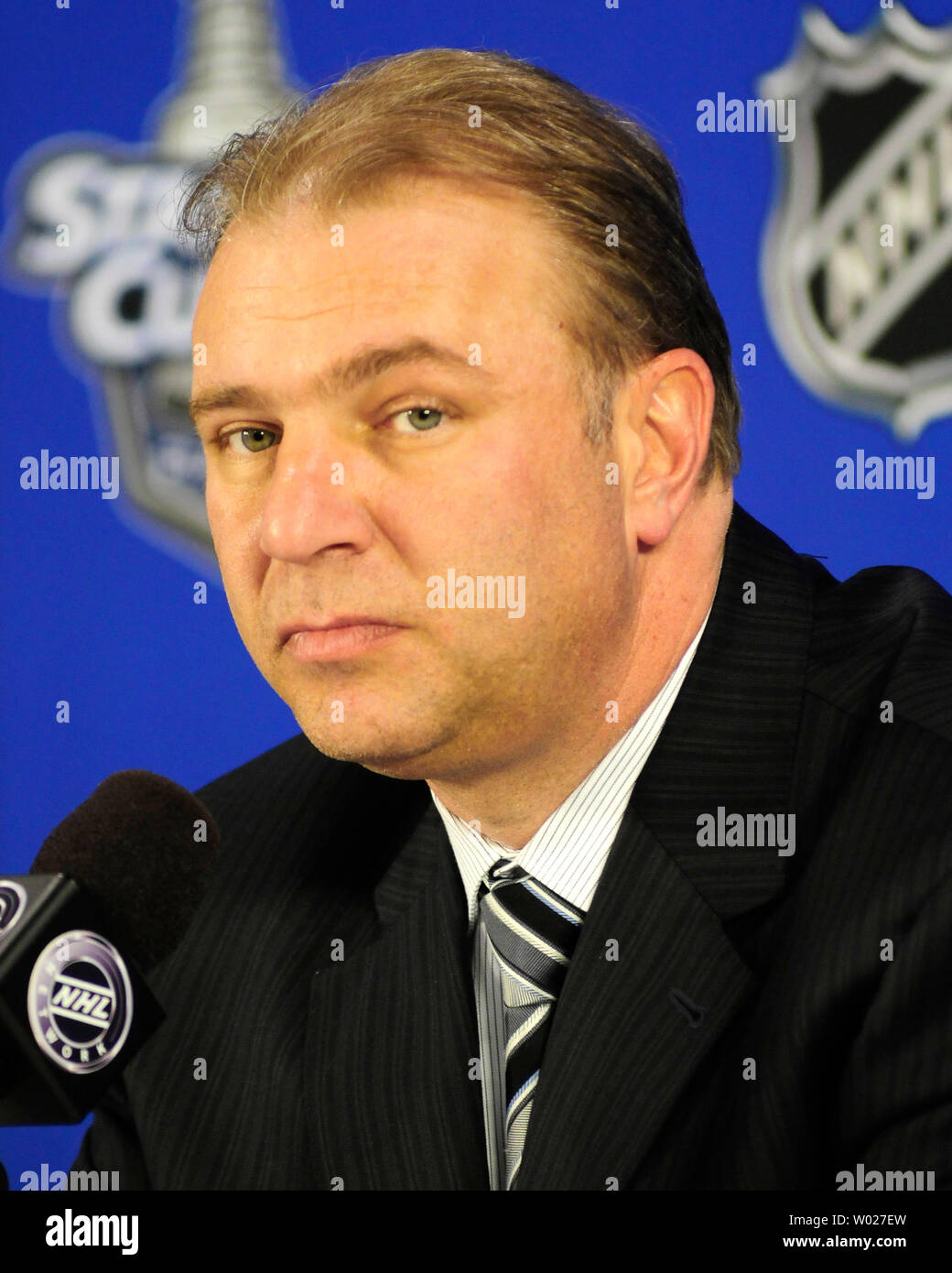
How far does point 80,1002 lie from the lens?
0.85 meters

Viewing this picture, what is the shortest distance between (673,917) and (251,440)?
0.57 m

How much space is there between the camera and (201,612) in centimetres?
226

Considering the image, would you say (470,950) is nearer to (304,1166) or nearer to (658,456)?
Result: (304,1166)

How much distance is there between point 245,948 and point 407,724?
0.45m

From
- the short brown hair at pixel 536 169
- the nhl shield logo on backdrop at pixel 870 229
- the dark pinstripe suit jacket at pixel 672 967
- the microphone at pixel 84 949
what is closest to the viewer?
the microphone at pixel 84 949

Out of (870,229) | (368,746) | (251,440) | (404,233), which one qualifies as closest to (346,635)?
(368,746)

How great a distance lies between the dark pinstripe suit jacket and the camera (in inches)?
48.5

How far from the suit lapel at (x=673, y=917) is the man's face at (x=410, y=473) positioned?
0.15m

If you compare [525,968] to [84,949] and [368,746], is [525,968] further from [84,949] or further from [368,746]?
[84,949]

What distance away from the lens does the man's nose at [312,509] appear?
127 cm

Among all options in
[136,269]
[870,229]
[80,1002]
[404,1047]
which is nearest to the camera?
[80,1002]

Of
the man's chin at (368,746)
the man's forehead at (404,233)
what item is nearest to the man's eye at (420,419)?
the man's forehead at (404,233)

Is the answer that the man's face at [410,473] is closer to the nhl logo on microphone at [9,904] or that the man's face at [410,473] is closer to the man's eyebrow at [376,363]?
the man's eyebrow at [376,363]
